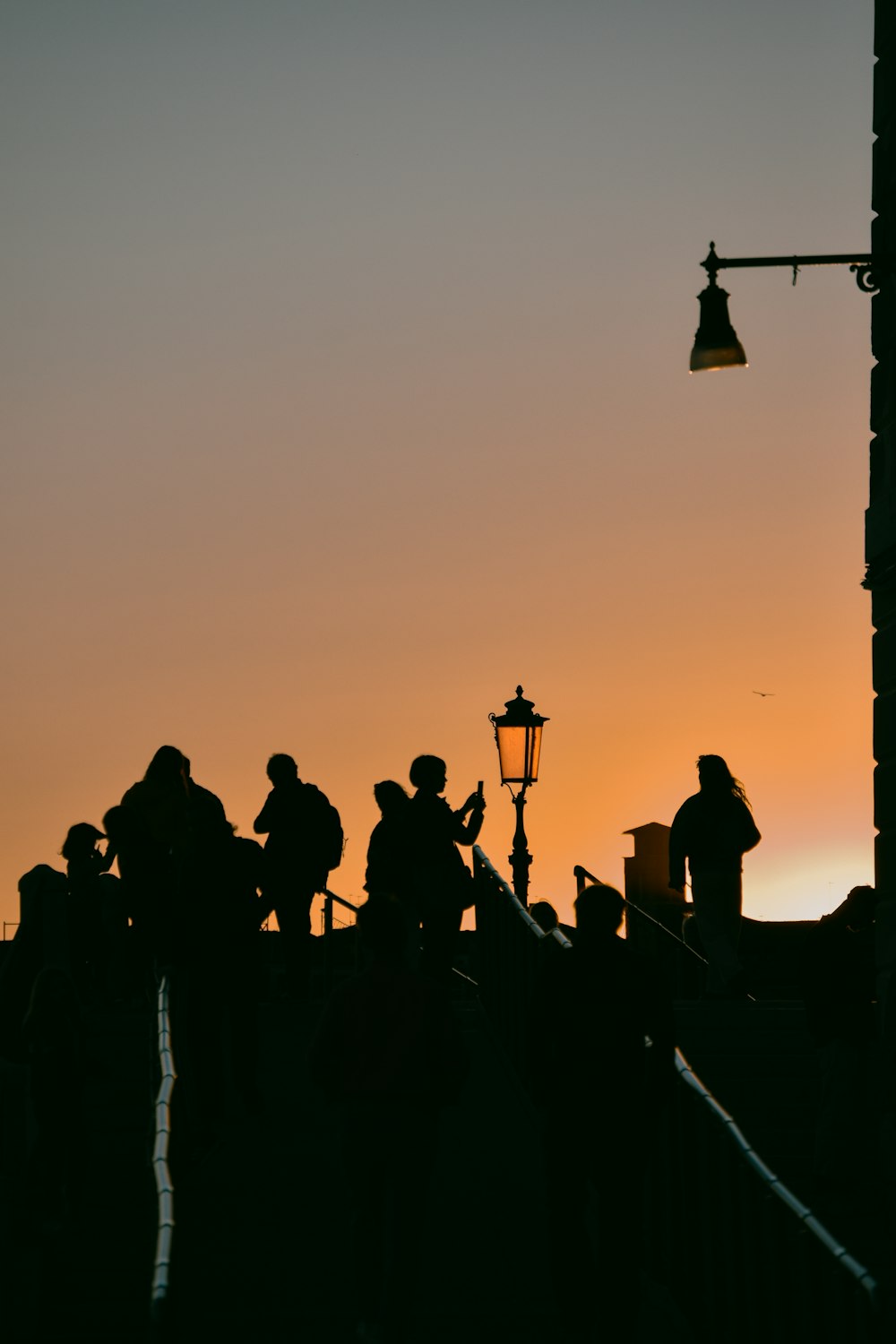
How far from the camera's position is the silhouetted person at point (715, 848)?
1894 centimetres

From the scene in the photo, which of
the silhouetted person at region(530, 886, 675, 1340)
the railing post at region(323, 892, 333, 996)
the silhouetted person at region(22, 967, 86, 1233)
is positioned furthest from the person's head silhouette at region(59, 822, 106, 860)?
the silhouetted person at region(530, 886, 675, 1340)

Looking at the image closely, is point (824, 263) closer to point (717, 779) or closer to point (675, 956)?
point (717, 779)

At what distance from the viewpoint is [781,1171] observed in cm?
1439

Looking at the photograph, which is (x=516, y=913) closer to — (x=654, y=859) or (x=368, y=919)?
(x=368, y=919)

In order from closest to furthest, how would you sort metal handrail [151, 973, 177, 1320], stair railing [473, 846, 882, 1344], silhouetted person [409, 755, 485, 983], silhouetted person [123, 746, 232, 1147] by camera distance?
metal handrail [151, 973, 177, 1320]
stair railing [473, 846, 882, 1344]
silhouetted person [123, 746, 232, 1147]
silhouetted person [409, 755, 485, 983]

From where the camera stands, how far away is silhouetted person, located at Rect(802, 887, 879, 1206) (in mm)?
13711

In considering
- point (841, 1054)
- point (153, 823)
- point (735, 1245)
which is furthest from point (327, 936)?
point (735, 1245)

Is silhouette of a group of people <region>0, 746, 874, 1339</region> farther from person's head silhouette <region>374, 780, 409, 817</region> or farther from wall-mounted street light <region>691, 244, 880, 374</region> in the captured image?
wall-mounted street light <region>691, 244, 880, 374</region>

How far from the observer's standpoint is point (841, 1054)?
546 inches

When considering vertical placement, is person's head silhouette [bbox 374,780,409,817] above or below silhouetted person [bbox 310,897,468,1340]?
above

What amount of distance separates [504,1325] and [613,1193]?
1250 millimetres

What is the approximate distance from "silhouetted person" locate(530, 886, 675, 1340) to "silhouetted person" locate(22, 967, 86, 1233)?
297 centimetres

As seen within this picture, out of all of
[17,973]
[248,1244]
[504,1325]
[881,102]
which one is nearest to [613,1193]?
[504,1325]

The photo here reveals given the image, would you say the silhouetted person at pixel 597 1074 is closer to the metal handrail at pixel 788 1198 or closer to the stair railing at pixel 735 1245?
the stair railing at pixel 735 1245
